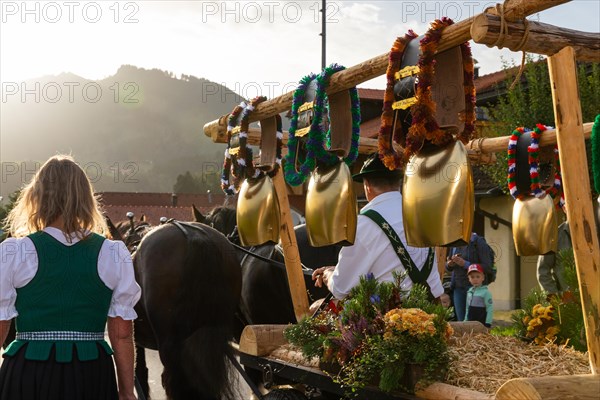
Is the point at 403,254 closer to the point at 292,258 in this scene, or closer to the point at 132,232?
the point at 292,258

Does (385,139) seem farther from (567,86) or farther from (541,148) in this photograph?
(541,148)

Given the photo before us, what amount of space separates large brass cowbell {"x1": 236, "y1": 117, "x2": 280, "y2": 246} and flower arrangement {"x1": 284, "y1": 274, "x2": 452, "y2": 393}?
0.73 meters

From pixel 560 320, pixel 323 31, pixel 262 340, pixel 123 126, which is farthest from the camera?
pixel 123 126

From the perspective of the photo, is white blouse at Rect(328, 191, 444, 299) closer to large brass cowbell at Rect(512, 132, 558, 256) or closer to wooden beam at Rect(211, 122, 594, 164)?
large brass cowbell at Rect(512, 132, 558, 256)

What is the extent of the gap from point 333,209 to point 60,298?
1208mm

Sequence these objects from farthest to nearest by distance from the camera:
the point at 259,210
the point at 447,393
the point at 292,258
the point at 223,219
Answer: the point at 223,219 < the point at 292,258 < the point at 259,210 < the point at 447,393

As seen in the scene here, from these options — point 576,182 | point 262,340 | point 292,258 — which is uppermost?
point 576,182

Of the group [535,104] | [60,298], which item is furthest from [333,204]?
[535,104]

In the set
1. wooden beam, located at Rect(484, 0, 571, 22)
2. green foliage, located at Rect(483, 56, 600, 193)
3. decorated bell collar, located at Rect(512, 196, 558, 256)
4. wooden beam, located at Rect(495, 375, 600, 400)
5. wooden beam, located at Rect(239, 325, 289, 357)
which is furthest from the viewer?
green foliage, located at Rect(483, 56, 600, 193)

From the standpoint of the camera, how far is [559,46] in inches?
108

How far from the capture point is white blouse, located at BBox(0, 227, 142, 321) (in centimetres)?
301

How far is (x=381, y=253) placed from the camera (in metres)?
4.16

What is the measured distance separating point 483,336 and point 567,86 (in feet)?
5.17

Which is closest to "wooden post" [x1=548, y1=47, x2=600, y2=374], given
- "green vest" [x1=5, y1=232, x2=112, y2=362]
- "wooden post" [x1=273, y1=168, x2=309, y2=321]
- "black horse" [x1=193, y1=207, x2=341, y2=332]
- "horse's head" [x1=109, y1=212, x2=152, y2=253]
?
"green vest" [x1=5, y1=232, x2=112, y2=362]
